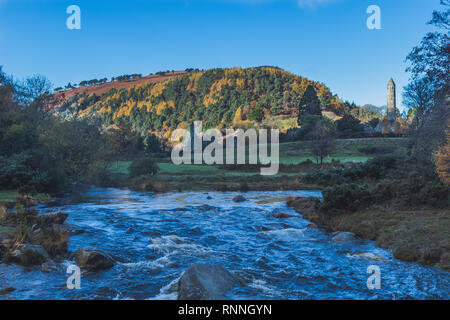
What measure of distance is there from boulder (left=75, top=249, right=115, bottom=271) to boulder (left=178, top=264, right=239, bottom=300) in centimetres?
289

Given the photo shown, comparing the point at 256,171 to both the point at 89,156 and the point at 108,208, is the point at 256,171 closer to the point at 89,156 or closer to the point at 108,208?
the point at 89,156

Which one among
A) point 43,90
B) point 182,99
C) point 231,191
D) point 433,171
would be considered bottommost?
point 231,191

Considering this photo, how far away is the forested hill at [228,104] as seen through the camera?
414ft

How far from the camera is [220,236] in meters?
13.2

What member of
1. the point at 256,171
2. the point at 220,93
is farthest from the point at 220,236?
the point at 220,93

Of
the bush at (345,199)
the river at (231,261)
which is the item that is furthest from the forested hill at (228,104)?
Result: the river at (231,261)

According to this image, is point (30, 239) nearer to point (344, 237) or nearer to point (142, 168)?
point (344, 237)

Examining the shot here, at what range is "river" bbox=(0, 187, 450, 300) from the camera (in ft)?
24.3

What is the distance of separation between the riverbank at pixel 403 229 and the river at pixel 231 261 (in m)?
0.43

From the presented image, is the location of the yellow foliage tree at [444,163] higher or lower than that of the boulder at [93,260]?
higher

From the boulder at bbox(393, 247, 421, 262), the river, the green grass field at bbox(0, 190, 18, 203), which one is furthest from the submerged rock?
the green grass field at bbox(0, 190, 18, 203)

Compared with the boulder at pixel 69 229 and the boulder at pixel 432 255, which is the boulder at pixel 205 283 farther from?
the boulder at pixel 69 229

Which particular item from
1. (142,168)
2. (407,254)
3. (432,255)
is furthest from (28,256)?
(142,168)
